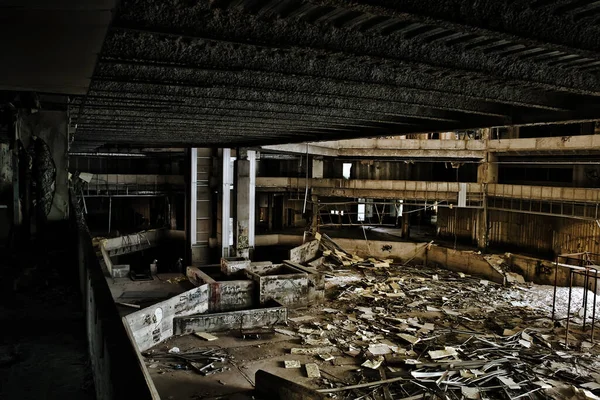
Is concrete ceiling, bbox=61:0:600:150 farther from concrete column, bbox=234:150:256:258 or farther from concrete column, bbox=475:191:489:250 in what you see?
concrete column, bbox=475:191:489:250

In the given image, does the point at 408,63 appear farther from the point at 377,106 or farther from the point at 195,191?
the point at 195,191

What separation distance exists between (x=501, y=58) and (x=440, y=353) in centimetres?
995

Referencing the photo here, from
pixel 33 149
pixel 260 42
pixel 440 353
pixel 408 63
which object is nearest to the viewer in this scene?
pixel 260 42

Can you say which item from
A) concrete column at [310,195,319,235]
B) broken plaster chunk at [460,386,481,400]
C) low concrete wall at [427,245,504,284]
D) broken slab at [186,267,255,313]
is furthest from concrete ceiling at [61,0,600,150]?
concrete column at [310,195,319,235]

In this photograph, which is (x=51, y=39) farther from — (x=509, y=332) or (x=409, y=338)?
(x=509, y=332)

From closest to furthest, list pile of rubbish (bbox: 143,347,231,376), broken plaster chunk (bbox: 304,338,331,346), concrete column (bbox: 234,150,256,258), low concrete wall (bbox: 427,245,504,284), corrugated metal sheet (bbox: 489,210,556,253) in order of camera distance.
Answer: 1. pile of rubbish (bbox: 143,347,231,376)
2. broken plaster chunk (bbox: 304,338,331,346)
3. concrete column (bbox: 234,150,256,258)
4. low concrete wall (bbox: 427,245,504,284)
5. corrugated metal sheet (bbox: 489,210,556,253)

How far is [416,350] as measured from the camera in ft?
42.3

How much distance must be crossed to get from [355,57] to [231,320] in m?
12.0

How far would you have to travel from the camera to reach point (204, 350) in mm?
12531

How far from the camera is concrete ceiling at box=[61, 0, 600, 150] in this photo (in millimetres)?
3076

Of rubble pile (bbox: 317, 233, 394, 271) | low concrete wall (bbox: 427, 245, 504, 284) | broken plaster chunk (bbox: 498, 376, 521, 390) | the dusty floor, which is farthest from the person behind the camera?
rubble pile (bbox: 317, 233, 394, 271)

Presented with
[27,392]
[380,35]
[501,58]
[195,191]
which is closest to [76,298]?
[27,392]

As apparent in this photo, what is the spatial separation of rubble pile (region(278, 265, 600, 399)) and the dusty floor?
30 millimetres

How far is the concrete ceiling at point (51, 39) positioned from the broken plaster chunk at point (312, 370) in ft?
29.4
